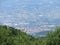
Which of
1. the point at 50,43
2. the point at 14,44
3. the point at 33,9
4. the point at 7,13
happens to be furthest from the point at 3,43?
the point at 33,9

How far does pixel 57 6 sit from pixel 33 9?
11509 millimetres

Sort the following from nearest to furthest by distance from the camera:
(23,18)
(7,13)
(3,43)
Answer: (3,43) < (23,18) < (7,13)

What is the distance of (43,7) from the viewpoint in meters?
136

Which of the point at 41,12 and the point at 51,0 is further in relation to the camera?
the point at 51,0

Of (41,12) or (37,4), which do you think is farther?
(37,4)

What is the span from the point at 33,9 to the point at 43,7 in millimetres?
6425

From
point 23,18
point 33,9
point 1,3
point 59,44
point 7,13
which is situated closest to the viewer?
point 59,44

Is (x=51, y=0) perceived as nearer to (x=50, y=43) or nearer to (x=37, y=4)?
(x=37, y=4)

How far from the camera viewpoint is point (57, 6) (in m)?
134

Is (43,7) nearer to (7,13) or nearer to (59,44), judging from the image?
(7,13)

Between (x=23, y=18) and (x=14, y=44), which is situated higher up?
(x=14, y=44)

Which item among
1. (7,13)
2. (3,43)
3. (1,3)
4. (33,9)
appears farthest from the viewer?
(1,3)

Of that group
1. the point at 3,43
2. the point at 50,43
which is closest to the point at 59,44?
the point at 50,43

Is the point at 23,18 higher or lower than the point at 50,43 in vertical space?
lower
